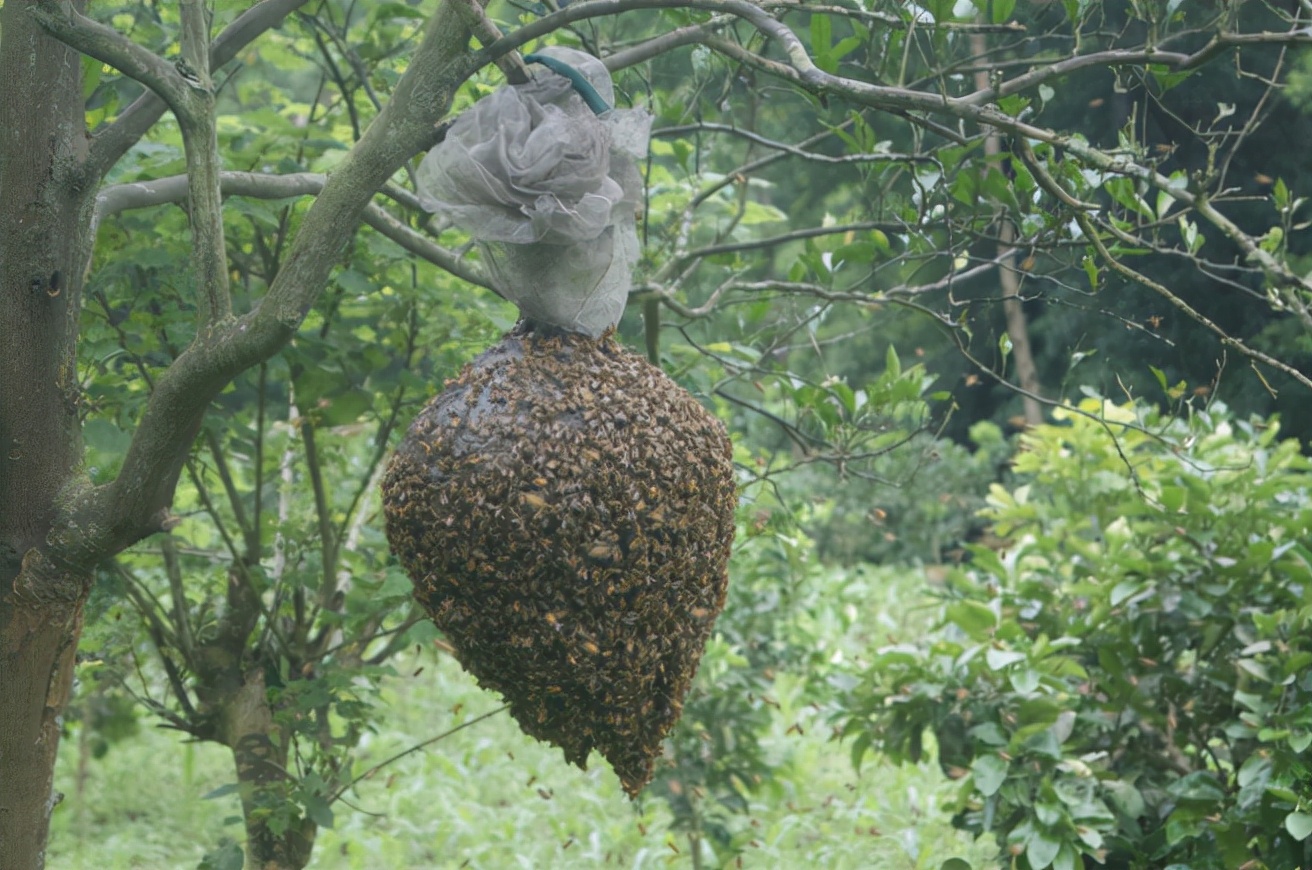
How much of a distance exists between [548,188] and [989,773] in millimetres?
2521

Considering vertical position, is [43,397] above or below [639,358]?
above

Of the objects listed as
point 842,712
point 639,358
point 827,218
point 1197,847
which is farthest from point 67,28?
point 1197,847

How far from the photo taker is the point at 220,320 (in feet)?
5.93

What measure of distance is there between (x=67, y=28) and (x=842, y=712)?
3074mm

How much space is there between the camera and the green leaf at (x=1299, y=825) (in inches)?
120

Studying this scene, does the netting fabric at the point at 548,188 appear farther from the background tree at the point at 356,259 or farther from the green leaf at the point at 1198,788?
the green leaf at the point at 1198,788

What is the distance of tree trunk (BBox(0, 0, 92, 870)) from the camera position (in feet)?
6.57

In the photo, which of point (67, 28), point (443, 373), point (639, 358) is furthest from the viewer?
point (443, 373)

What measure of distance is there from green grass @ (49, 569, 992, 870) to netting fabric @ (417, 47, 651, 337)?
3339 mm

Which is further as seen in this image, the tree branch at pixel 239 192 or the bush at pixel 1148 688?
the bush at pixel 1148 688

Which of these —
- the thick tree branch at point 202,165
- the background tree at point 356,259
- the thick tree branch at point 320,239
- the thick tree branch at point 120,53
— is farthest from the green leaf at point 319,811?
the thick tree branch at point 120,53

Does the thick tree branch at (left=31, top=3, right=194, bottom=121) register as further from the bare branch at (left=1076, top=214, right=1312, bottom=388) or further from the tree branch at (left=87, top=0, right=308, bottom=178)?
the bare branch at (left=1076, top=214, right=1312, bottom=388)

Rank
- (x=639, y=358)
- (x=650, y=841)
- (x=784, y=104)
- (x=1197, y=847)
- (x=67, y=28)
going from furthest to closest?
1. (x=650, y=841)
2. (x=784, y=104)
3. (x=1197, y=847)
4. (x=639, y=358)
5. (x=67, y=28)

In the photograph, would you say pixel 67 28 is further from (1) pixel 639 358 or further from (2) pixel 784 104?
(2) pixel 784 104
